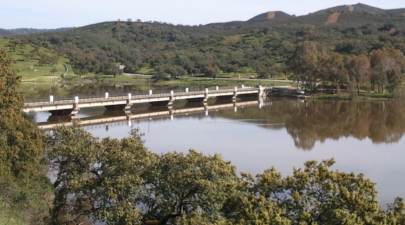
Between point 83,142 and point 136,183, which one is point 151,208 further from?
point 83,142

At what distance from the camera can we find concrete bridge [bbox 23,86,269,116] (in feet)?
205

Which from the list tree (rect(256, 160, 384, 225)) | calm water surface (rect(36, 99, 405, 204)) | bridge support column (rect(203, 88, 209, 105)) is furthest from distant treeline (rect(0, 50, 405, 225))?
bridge support column (rect(203, 88, 209, 105))

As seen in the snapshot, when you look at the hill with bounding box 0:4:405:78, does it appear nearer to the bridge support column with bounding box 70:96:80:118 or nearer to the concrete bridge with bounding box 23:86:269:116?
the concrete bridge with bounding box 23:86:269:116

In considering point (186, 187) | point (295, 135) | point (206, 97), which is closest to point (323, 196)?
point (186, 187)

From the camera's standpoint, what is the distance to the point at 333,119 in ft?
226

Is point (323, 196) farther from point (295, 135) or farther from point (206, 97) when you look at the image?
point (206, 97)

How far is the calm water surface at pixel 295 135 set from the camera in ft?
136

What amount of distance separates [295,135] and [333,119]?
43.9 feet

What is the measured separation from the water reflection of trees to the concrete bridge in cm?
713

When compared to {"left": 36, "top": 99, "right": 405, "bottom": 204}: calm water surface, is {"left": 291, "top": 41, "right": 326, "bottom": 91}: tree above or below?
above

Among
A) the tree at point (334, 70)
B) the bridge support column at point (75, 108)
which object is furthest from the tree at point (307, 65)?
the bridge support column at point (75, 108)

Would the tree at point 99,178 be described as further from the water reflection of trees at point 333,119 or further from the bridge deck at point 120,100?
the water reflection of trees at point 333,119

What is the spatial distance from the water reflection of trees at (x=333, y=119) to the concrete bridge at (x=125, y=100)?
23.4ft

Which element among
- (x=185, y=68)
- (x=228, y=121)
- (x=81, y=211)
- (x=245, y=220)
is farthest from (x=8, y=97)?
(x=185, y=68)
